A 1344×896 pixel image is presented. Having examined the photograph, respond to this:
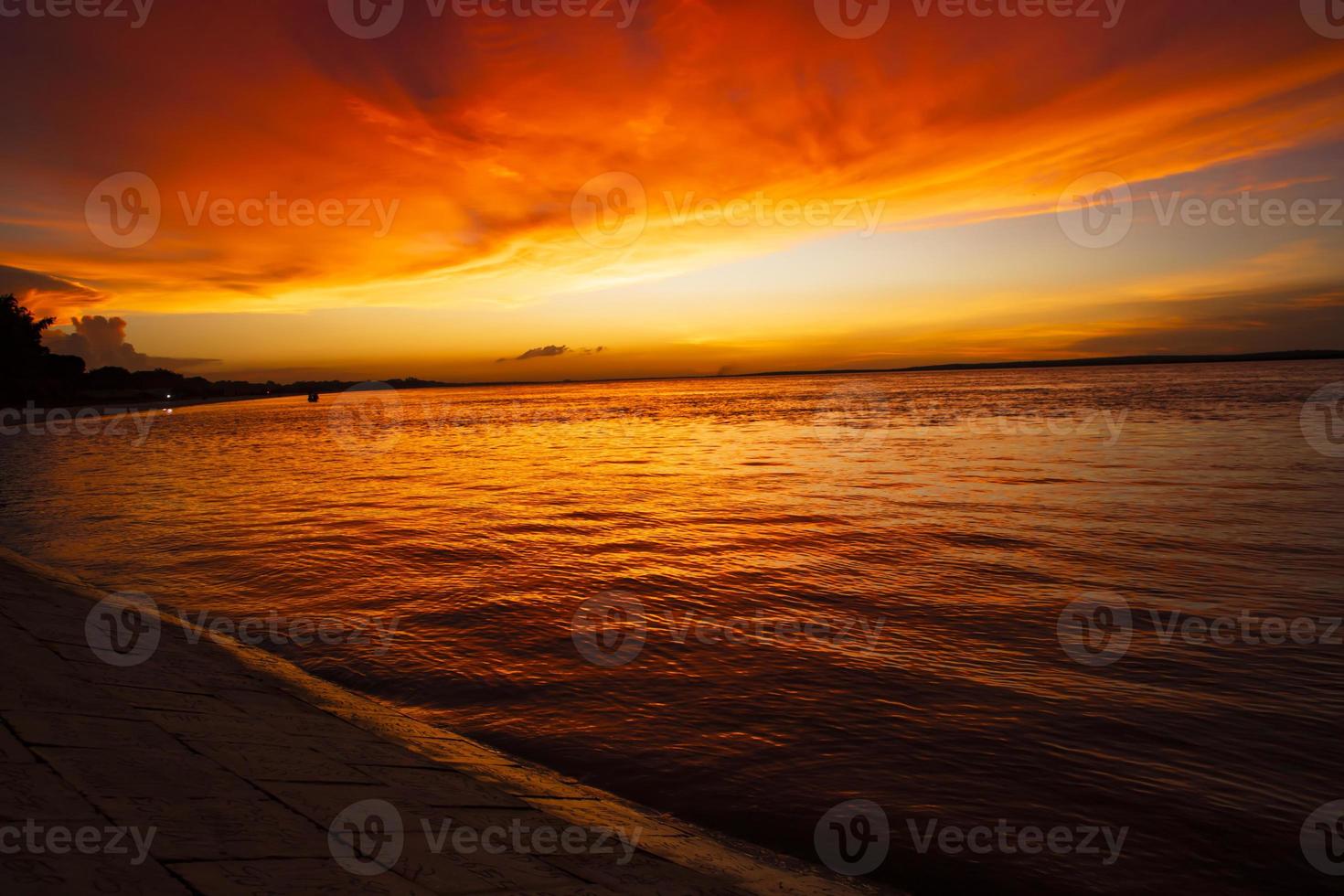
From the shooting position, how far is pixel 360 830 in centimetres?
410

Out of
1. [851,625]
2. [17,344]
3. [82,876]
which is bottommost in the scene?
[851,625]

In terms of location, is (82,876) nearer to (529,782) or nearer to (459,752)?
(529,782)

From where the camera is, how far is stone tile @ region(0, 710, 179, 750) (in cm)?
427

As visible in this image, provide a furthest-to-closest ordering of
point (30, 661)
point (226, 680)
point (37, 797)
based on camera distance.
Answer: point (226, 680) → point (30, 661) → point (37, 797)

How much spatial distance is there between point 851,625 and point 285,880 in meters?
8.36

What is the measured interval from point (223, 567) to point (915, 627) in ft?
43.9

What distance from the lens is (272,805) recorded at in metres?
4.16

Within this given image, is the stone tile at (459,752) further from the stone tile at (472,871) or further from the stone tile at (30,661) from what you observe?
the stone tile at (30,661)

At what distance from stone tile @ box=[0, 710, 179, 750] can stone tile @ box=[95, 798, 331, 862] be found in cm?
97

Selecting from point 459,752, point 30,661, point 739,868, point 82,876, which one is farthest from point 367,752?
point 739,868

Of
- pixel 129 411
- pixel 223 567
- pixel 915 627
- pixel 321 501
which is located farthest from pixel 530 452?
pixel 129 411

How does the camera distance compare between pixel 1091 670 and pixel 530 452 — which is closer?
pixel 1091 670

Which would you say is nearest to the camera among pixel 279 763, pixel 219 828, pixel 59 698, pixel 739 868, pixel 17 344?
pixel 219 828

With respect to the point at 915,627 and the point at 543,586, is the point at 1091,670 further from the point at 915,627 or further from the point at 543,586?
the point at 543,586
